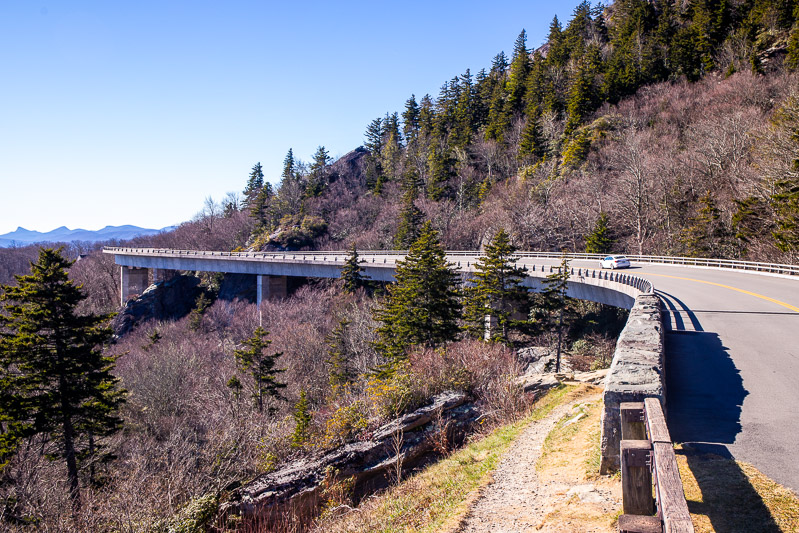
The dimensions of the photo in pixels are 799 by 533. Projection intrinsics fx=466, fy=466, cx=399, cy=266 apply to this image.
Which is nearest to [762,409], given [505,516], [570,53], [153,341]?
[505,516]

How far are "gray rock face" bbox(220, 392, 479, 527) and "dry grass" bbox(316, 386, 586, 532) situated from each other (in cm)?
101

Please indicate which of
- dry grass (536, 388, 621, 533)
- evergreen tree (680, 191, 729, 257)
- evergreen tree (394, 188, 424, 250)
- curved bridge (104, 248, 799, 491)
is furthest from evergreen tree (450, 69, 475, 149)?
dry grass (536, 388, 621, 533)

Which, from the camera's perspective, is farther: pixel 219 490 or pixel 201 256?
pixel 201 256

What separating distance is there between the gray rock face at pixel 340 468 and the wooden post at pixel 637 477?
661 centimetres

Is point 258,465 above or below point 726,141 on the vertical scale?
below

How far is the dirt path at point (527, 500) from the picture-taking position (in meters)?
5.47

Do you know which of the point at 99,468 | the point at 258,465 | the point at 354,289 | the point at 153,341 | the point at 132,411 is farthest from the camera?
the point at 153,341

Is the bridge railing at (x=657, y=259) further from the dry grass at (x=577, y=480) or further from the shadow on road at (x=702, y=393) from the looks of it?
the dry grass at (x=577, y=480)

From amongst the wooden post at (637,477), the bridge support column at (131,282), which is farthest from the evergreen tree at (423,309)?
the bridge support column at (131,282)

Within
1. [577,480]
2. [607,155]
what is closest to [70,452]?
[577,480]

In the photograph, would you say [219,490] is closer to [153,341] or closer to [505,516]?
[505,516]

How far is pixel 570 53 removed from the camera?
8250cm

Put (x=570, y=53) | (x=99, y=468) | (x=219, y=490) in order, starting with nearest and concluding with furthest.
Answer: (x=219, y=490) → (x=99, y=468) → (x=570, y=53)

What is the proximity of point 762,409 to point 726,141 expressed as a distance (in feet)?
143
